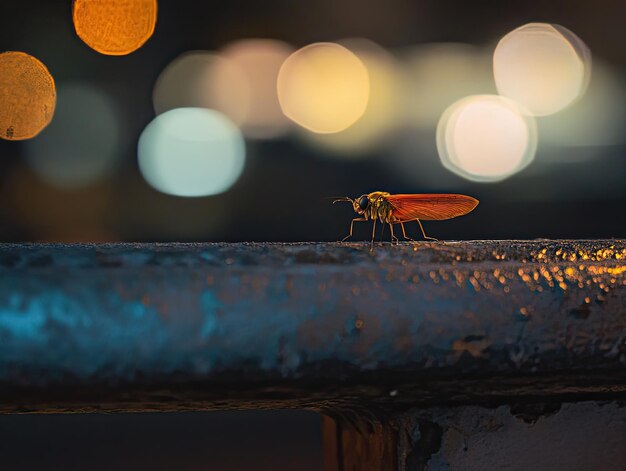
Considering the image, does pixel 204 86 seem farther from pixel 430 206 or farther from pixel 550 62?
pixel 430 206

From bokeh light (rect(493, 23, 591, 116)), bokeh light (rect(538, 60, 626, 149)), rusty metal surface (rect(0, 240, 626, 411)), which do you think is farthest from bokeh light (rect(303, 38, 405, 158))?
rusty metal surface (rect(0, 240, 626, 411))

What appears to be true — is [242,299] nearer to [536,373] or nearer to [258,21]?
[536,373]

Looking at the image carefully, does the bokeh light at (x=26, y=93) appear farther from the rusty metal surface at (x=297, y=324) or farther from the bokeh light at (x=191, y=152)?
the bokeh light at (x=191, y=152)

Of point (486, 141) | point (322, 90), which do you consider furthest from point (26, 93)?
point (322, 90)

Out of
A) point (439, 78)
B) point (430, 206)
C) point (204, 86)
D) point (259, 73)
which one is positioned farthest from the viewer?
point (204, 86)

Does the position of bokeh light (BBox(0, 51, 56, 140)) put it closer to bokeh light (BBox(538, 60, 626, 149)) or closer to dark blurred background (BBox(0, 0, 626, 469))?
dark blurred background (BBox(0, 0, 626, 469))

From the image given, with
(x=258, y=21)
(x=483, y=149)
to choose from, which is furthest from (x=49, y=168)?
(x=483, y=149)
